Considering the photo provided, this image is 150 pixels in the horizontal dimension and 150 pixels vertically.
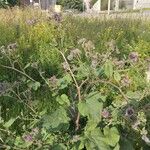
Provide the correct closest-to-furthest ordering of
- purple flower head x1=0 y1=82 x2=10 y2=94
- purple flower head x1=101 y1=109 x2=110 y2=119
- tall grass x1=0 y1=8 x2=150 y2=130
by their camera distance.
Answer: purple flower head x1=101 y1=109 x2=110 y2=119
purple flower head x1=0 y1=82 x2=10 y2=94
tall grass x1=0 y1=8 x2=150 y2=130

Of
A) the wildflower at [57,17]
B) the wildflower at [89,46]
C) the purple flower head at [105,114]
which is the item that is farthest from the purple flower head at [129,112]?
the wildflower at [57,17]

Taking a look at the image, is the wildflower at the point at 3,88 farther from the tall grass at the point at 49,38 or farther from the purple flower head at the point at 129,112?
the tall grass at the point at 49,38

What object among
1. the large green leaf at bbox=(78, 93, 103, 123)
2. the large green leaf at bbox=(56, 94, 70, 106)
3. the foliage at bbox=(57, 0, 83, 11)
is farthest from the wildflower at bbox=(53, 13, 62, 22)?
the foliage at bbox=(57, 0, 83, 11)

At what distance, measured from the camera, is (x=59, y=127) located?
262 centimetres

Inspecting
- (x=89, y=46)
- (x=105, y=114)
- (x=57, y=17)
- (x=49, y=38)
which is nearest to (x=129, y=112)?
(x=105, y=114)

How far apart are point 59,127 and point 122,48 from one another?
15.0 feet

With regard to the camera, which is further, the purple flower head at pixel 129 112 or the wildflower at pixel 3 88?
the wildflower at pixel 3 88

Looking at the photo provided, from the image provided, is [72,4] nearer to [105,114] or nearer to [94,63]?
[94,63]

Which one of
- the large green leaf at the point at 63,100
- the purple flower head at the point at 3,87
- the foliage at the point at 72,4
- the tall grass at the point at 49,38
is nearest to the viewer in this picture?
the large green leaf at the point at 63,100

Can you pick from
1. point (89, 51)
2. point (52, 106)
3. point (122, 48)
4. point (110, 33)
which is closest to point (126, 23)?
point (110, 33)

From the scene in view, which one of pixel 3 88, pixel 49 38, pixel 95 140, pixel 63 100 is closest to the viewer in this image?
pixel 95 140

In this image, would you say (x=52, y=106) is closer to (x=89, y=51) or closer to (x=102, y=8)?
(x=89, y=51)

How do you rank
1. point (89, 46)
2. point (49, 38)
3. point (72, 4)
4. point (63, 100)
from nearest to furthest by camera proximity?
point (63, 100)
point (89, 46)
point (49, 38)
point (72, 4)

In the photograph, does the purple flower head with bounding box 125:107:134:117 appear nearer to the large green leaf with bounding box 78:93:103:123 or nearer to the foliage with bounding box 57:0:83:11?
the large green leaf with bounding box 78:93:103:123
